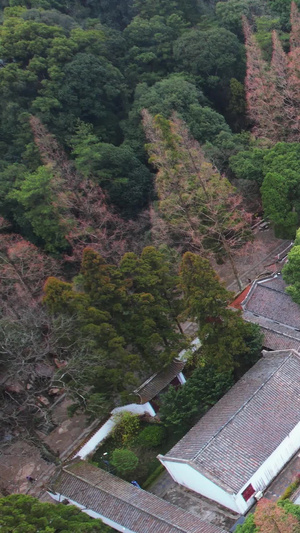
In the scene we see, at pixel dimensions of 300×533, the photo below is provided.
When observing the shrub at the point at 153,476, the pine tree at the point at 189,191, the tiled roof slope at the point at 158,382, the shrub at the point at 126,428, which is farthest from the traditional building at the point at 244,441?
the pine tree at the point at 189,191

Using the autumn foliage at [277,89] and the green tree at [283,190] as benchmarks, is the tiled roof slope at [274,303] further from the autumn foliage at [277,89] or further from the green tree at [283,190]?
the autumn foliage at [277,89]

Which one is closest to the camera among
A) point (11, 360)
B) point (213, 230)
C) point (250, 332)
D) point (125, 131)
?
point (11, 360)


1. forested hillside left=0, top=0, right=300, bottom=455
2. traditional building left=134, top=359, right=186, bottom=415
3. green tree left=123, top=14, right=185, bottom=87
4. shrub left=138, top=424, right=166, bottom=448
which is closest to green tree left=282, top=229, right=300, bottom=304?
forested hillside left=0, top=0, right=300, bottom=455

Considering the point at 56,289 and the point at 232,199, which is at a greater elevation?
the point at 56,289

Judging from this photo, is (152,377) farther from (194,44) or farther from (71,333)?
(194,44)

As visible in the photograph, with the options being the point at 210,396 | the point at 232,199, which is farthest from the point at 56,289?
the point at 232,199

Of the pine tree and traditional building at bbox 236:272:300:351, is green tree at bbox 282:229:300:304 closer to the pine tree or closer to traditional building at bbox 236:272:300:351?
traditional building at bbox 236:272:300:351
